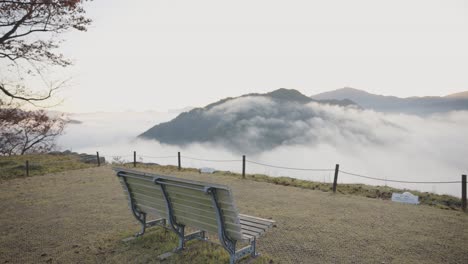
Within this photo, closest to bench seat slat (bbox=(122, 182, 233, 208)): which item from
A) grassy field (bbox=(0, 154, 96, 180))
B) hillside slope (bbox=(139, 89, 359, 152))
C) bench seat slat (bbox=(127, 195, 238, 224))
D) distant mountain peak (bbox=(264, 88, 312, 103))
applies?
bench seat slat (bbox=(127, 195, 238, 224))

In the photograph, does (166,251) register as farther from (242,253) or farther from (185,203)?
(242,253)

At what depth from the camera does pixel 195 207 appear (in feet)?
14.0

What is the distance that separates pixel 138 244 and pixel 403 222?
20.0 ft

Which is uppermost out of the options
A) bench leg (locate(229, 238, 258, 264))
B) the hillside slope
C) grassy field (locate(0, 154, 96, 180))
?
the hillside slope

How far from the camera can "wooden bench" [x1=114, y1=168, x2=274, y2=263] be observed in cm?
380

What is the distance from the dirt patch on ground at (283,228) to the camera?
496 centimetres

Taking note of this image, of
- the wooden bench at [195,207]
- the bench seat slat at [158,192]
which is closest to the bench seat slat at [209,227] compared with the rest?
the wooden bench at [195,207]

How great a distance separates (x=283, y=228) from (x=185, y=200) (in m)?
2.86

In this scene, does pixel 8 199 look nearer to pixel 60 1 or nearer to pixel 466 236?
pixel 60 1

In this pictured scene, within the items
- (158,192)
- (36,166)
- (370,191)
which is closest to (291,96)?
(36,166)

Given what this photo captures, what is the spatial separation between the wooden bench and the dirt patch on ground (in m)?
0.69

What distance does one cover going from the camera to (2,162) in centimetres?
1576

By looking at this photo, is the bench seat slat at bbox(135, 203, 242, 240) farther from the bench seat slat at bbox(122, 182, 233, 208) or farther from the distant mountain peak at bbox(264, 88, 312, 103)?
the distant mountain peak at bbox(264, 88, 312, 103)

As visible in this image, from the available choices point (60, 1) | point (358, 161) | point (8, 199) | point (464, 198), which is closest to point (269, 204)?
point (464, 198)
